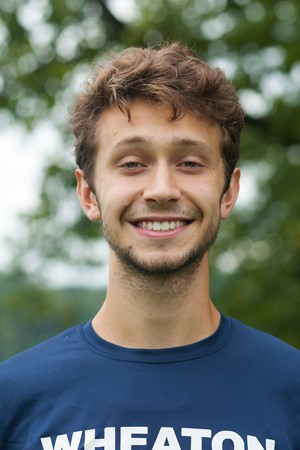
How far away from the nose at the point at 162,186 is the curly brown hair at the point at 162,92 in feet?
0.58

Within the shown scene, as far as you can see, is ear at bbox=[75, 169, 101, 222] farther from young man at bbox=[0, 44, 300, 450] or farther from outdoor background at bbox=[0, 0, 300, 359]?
outdoor background at bbox=[0, 0, 300, 359]

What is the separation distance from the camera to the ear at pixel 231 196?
283cm

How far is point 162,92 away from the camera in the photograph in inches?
104

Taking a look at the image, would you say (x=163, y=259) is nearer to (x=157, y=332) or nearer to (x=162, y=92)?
(x=157, y=332)

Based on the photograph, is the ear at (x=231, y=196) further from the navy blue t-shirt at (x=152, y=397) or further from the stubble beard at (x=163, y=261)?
the navy blue t-shirt at (x=152, y=397)

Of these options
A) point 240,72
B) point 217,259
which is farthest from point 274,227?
point 240,72

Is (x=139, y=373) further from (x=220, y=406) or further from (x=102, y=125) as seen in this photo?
(x=102, y=125)

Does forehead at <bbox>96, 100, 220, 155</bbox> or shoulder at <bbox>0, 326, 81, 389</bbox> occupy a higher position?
forehead at <bbox>96, 100, 220, 155</bbox>

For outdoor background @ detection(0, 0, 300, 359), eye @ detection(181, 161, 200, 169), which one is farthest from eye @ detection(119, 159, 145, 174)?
outdoor background @ detection(0, 0, 300, 359)

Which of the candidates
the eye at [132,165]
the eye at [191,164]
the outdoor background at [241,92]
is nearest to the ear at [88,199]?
the eye at [132,165]

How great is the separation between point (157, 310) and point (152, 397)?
285mm

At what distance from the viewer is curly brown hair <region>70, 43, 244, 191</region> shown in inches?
105

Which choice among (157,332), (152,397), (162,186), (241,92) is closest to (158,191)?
(162,186)

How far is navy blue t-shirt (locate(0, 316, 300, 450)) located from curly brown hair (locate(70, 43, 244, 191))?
559mm
